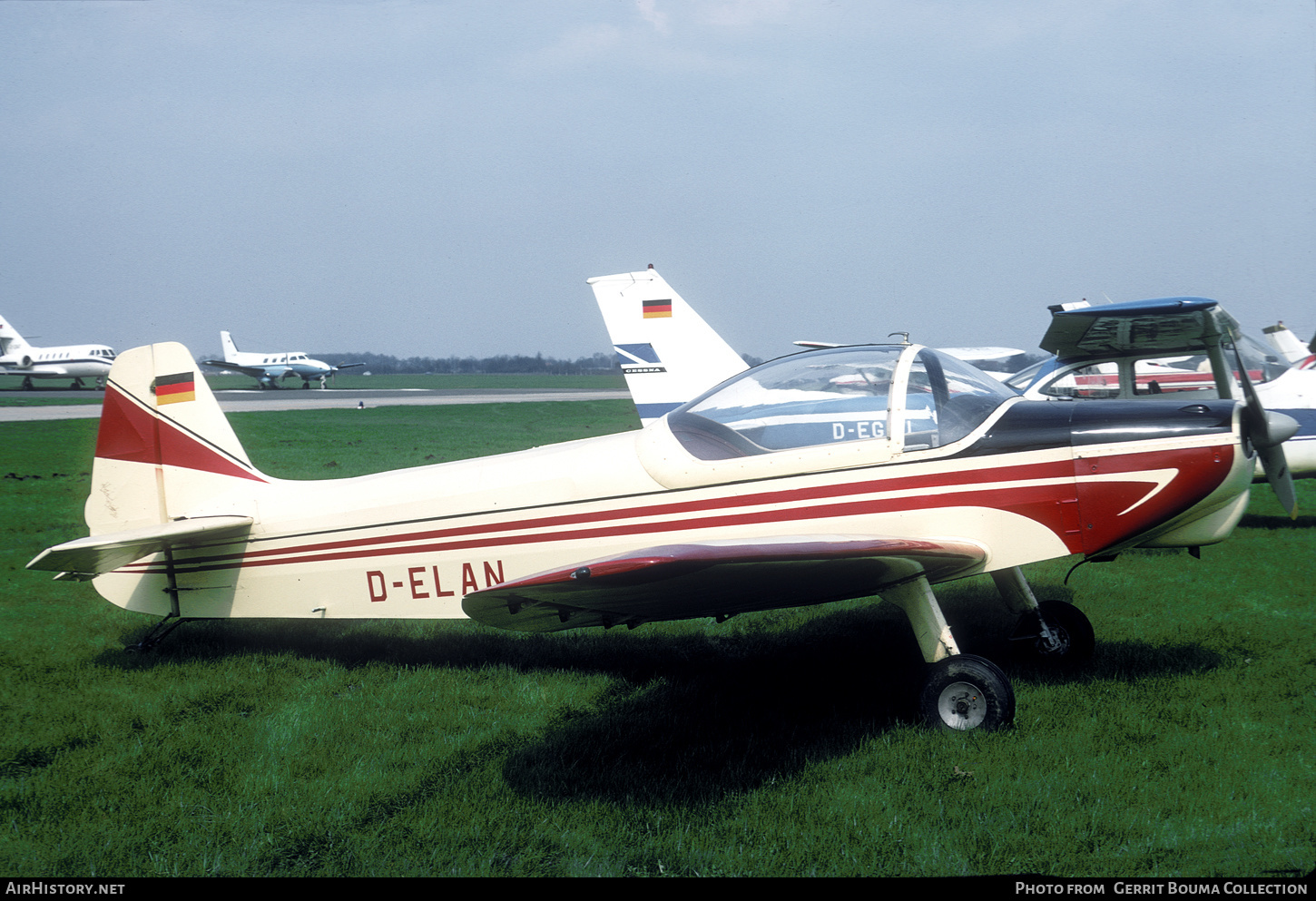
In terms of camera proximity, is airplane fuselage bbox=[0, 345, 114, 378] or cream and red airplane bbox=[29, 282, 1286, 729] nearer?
→ cream and red airplane bbox=[29, 282, 1286, 729]

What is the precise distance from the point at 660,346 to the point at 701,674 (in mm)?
6797

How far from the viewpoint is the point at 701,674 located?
5.40 m

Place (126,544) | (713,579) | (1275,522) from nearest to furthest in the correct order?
1. (713,579)
2. (126,544)
3. (1275,522)

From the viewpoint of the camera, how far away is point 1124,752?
4047 millimetres

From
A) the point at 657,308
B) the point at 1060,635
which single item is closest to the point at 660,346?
the point at 657,308

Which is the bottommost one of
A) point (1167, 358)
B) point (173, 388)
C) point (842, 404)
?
point (1167, 358)

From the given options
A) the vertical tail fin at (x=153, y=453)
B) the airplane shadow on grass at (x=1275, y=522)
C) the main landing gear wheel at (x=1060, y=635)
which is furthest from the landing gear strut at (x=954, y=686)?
the airplane shadow on grass at (x=1275, y=522)

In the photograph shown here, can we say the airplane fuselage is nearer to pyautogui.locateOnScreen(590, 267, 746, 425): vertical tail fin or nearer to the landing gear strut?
pyautogui.locateOnScreen(590, 267, 746, 425): vertical tail fin

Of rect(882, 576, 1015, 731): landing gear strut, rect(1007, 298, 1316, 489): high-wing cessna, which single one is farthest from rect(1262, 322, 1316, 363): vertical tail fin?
rect(882, 576, 1015, 731): landing gear strut

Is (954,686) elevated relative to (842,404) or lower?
lower

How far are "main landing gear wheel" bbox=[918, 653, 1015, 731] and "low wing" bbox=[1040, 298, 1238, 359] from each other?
8.49 feet

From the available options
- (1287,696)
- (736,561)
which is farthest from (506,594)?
(1287,696)

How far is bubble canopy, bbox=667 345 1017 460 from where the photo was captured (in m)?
4.48

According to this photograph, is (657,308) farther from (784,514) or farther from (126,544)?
(126,544)
